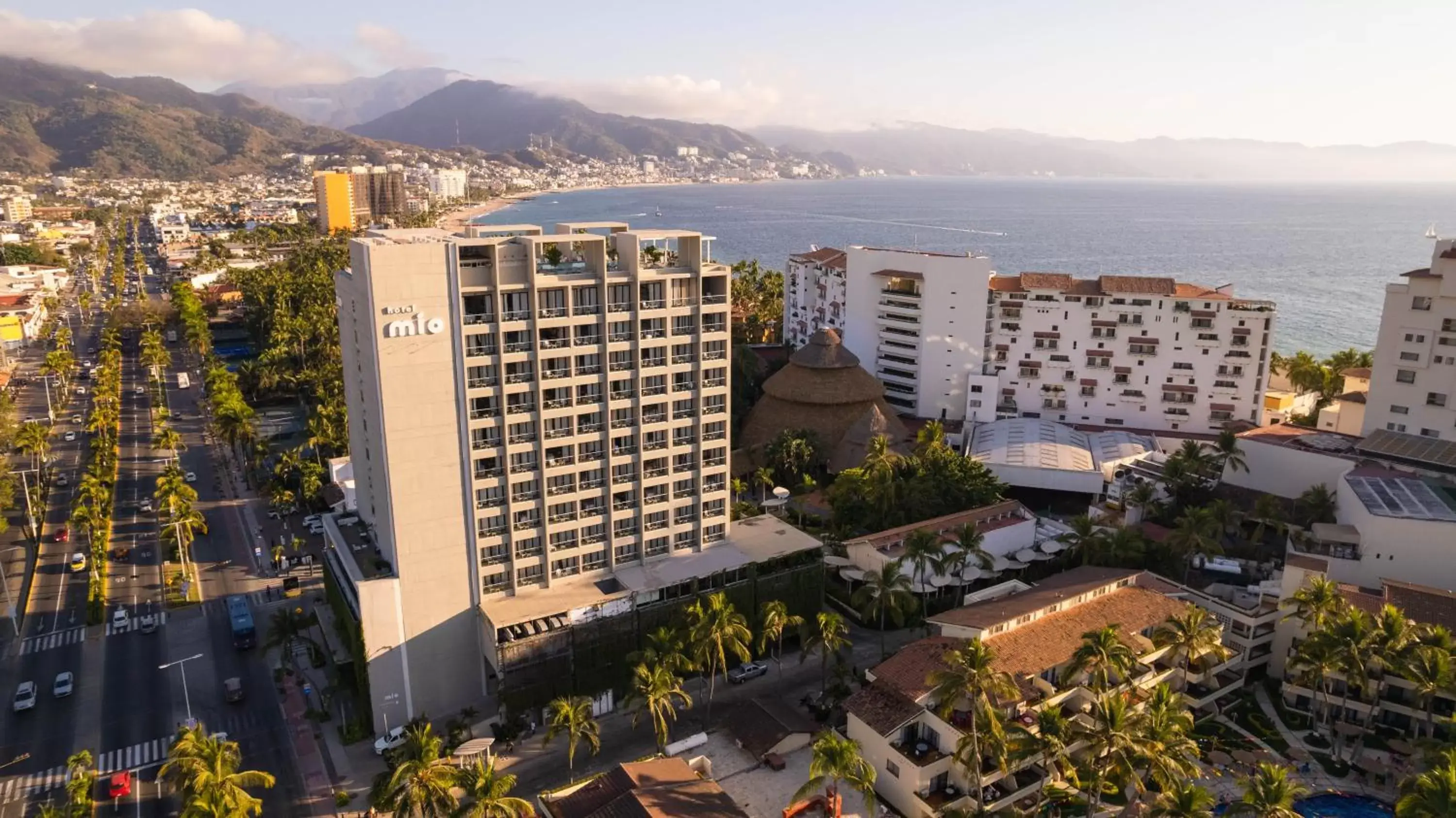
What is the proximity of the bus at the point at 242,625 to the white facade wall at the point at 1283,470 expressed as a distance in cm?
7820

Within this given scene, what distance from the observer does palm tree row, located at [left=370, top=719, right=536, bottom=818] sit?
117 ft

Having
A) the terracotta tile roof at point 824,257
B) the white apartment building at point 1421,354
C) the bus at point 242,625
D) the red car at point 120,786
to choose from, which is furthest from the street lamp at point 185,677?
the white apartment building at point 1421,354

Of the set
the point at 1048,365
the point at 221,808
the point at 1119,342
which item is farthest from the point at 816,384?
the point at 221,808

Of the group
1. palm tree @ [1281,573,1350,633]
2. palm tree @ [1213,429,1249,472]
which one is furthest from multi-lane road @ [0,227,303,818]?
palm tree @ [1213,429,1249,472]

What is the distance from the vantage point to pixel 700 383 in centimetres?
5538

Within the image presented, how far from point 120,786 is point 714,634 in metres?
30.2

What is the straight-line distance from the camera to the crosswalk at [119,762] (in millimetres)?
45103

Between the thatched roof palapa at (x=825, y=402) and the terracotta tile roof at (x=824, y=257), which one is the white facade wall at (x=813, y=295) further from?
the thatched roof palapa at (x=825, y=402)

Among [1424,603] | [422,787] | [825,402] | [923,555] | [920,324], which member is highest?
[920,324]

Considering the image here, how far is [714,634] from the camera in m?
47.3

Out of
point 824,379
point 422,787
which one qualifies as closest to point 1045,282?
point 824,379

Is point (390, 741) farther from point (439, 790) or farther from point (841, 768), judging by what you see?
point (841, 768)

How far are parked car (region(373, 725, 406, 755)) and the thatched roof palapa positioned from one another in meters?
47.2

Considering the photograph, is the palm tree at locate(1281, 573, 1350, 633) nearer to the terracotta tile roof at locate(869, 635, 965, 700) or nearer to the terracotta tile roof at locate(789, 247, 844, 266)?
the terracotta tile roof at locate(869, 635, 965, 700)
